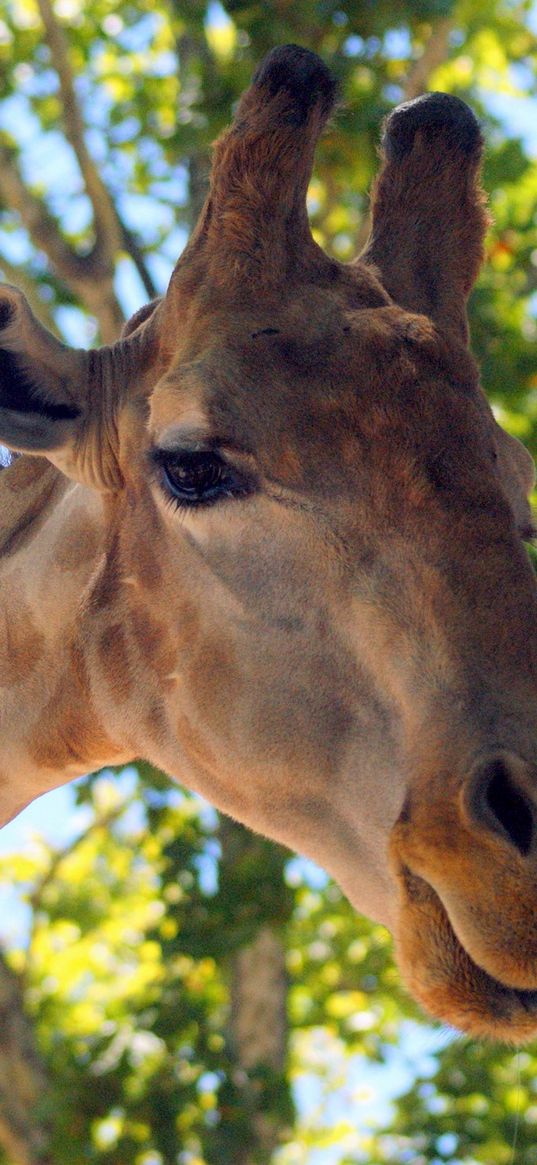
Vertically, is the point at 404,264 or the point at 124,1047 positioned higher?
the point at 404,264

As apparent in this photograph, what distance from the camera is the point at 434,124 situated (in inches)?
161

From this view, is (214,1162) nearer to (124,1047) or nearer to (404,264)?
(124,1047)

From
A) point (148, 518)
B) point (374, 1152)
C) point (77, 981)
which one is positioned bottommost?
point (77, 981)

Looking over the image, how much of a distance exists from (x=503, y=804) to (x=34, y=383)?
180 cm

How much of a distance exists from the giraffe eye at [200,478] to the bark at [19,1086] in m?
5.28

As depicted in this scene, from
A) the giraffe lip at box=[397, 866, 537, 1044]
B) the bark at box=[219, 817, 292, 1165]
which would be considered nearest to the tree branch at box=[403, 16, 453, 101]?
the bark at box=[219, 817, 292, 1165]

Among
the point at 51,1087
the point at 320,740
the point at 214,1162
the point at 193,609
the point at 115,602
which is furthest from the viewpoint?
the point at 51,1087

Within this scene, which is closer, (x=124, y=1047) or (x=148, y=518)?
A: (x=148, y=518)

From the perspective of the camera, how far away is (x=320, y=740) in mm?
3127

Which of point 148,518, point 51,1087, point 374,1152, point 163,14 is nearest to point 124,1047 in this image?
point 51,1087

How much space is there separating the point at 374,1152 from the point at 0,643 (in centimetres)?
633

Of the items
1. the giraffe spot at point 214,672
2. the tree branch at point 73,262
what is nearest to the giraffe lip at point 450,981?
the giraffe spot at point 214,672

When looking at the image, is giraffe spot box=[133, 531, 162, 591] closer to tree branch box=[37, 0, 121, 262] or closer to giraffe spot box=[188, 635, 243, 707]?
giraffe spot box=[188, 635, 243, 707]

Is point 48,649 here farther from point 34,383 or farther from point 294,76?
point 294,76
